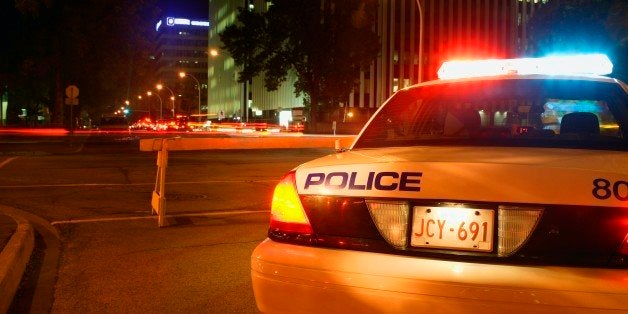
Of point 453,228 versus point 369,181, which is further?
point 369,181

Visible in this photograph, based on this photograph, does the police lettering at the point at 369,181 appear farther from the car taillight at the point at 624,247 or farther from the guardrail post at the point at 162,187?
the guardrail post at the point at 162,187

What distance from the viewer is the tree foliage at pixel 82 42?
37094 millimetres

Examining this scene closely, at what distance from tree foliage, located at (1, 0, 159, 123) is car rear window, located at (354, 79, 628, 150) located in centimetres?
3065

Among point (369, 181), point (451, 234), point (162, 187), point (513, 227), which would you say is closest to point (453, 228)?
point (451, 234)

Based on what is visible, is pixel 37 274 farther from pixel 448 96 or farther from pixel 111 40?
pixel 111 40

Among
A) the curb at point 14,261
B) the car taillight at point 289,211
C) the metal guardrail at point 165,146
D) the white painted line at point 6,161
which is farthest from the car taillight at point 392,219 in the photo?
the white painted line at point 6,161

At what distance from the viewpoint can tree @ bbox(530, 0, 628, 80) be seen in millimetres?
17453

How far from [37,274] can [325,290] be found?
14.0ft

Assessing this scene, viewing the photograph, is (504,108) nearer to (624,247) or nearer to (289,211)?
(289,211)

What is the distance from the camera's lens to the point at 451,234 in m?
2.87

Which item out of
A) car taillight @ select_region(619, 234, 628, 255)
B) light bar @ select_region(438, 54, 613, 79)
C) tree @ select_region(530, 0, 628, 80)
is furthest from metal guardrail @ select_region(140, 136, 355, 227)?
tree @ select_region(530, 0, 628, 80)

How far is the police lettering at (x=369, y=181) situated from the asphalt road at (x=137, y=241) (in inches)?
84.2

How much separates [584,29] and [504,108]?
19.1m

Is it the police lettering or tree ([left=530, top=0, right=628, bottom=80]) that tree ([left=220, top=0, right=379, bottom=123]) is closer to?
tree ([left=530, top=0, right=628, bottom=80])
